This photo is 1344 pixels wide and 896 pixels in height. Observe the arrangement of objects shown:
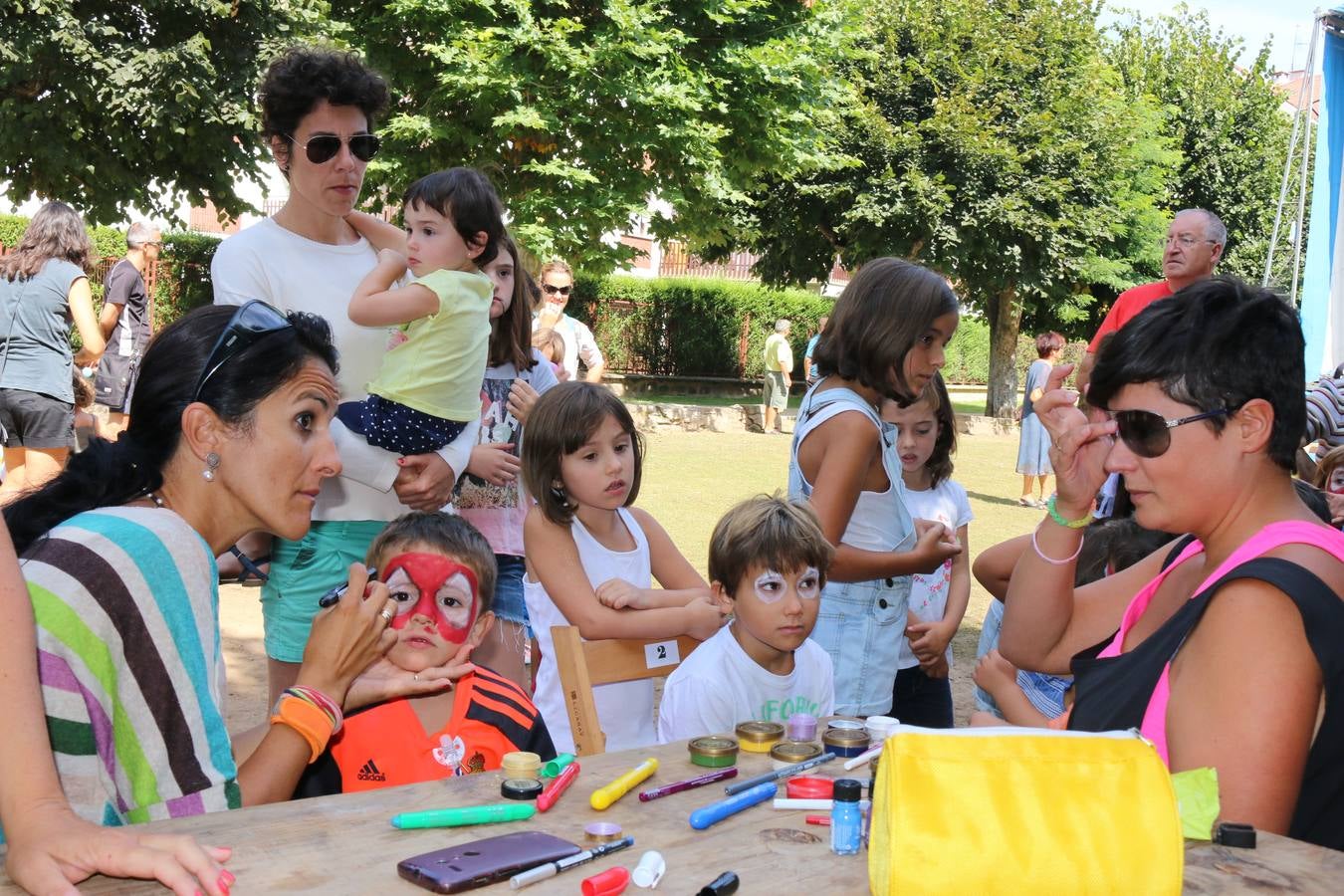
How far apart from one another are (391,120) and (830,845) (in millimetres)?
18660

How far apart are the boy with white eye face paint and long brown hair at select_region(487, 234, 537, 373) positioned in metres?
1.22

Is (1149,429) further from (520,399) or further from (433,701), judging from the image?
(520,399)

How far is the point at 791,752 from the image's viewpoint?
224 cm

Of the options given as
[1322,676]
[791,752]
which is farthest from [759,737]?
[1322,676]

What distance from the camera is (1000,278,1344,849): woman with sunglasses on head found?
1.84 meters

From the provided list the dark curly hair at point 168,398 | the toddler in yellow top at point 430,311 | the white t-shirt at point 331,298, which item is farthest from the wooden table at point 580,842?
the toddler in yellow top at point 430,311

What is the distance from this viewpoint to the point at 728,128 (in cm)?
2150

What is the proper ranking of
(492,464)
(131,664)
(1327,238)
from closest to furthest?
(131,664) < (492,464) < (1327,238)

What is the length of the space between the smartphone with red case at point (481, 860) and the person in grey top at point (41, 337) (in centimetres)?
652

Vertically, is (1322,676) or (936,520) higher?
(1322,676)

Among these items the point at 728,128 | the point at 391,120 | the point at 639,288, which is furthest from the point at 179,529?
the point at 639,288

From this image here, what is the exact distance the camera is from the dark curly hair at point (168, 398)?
81.7 inches

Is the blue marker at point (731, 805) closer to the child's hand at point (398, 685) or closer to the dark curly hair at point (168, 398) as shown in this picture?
the child's hand at point (398, 685)

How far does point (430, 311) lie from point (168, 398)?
1.30m
